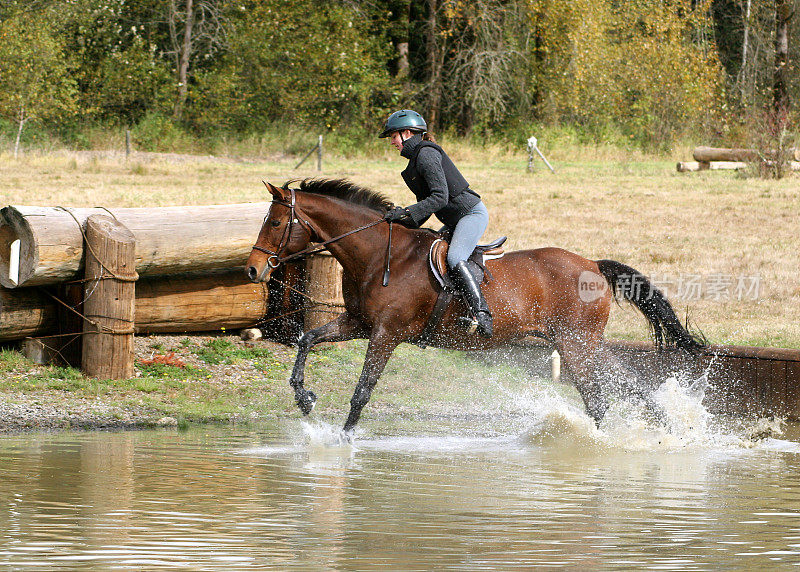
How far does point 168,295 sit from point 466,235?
3768 millimetres

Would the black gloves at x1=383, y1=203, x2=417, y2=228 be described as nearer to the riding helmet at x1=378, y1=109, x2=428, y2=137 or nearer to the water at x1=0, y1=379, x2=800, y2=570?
the riding helmet at x1=378, y1=109, x2=428, y2=137

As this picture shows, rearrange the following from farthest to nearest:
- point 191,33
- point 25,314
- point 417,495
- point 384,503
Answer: point 191,33 < point 25,314 < point 417,495 < point 384,503

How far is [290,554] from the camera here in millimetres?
5164

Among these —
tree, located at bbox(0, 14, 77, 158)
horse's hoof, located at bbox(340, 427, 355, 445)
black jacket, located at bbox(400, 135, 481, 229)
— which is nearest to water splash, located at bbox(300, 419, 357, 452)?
horse's hoof, located at bbox(340, 427, 355, 445)

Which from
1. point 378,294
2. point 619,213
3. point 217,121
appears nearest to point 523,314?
point 378,294

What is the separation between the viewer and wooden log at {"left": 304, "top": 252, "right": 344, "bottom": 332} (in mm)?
12094

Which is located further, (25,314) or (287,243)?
(25,314)

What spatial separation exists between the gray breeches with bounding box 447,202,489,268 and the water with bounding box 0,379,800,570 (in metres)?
1.40

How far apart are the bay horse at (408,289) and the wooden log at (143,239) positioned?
91.9 inches

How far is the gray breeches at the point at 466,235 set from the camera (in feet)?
29.3

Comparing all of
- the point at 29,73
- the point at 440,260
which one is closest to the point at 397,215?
the point at 440,260

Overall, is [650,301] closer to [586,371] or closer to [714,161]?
[586,371]

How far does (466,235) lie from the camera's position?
29.6ft

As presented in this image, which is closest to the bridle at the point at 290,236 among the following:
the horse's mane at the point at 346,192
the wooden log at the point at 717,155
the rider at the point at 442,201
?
the horse's mane at the point at 346,192
